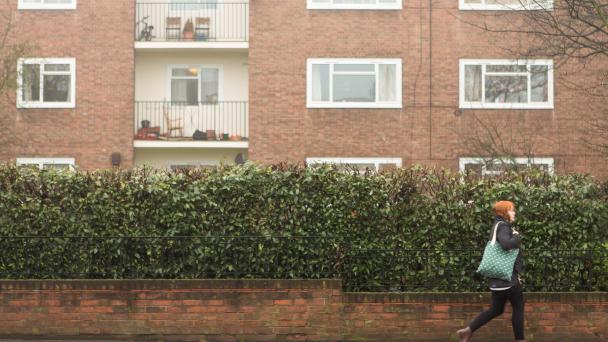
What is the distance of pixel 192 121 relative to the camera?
2316 cm

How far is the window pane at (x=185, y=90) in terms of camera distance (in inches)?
931

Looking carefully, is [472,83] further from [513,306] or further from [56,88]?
[513,306]

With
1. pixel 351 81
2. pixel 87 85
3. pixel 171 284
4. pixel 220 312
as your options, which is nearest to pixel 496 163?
pixel 351 81

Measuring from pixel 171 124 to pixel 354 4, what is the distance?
230 inches

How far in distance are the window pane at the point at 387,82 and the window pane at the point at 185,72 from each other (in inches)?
207

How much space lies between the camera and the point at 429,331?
32.9ft

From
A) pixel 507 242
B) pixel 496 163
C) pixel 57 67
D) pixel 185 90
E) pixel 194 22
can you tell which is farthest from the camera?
pixel 185 90

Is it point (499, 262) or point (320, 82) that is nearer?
point (499, 262)

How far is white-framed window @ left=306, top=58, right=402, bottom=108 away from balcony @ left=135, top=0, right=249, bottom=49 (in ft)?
7.73

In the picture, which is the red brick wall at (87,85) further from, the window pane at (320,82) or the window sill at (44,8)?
the window pane at (320,82)

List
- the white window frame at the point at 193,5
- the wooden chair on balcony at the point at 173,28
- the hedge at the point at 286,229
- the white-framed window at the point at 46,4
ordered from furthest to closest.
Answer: the white window frame at the point at 193,5 → the wooden chair on balcony at the point at 173,28 → the white-framed window at the point at 46,4 → the hedge at the point at 286,229

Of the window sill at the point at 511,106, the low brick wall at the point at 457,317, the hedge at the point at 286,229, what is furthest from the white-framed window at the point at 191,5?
the low brick wall at the point at 457,317

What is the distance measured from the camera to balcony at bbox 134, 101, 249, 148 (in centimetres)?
2262

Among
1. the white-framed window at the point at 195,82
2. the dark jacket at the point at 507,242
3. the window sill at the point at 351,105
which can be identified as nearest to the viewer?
the dark jacket at the point at 507,242
